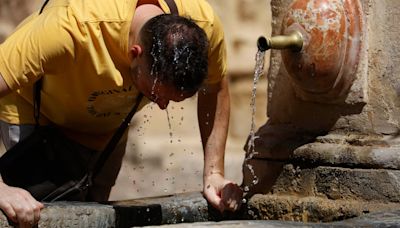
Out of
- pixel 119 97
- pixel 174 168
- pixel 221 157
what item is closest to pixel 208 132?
pixel 221 157

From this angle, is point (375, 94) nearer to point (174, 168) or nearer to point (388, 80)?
point (388, 80)

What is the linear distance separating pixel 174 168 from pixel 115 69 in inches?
111

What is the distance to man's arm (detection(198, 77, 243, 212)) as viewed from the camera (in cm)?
452

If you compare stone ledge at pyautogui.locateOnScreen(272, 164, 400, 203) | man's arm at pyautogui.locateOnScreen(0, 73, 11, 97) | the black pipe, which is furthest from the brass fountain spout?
man's arm at pyautogui.locateOnScreen(0, 73, 11, 97)

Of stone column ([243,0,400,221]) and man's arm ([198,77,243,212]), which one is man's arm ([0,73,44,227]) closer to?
man's arm ([198,77,243,212])

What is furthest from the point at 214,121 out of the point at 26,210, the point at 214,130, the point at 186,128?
the point at 186,128

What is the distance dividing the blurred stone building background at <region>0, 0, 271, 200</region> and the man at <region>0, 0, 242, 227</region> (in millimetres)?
2443

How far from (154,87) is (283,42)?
0.50 meters

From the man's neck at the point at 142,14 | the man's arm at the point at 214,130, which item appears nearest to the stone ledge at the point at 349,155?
the man's arm at the point at 214,130

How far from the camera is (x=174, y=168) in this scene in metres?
6.93

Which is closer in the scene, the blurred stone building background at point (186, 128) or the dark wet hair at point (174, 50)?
the dark wet hair at point (174, 50)

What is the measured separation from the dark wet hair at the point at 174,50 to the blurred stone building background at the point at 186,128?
9.40 ft

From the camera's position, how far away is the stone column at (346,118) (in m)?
4.28

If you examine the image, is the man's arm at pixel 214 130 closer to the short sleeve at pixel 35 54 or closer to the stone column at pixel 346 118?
the stone column at pixel 346 118
